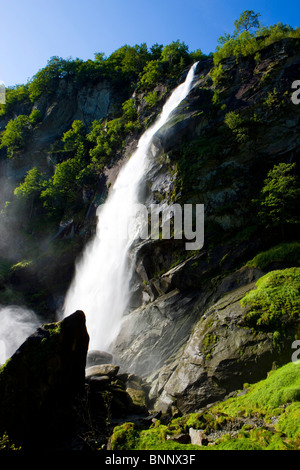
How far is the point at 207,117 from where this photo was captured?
77.3 feet

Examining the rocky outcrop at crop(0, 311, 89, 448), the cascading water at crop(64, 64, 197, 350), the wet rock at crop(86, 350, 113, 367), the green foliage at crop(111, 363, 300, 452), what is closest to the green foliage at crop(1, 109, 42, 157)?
the cascading water at crop(64, 64, 197, 350)

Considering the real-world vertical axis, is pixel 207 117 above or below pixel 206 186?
above

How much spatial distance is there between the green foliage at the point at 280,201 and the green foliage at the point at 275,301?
153 inches

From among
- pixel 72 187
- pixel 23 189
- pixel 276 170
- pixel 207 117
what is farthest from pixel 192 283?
pixel 23 189

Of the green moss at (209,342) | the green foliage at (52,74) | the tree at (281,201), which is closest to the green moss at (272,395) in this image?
the green moss at (209,342)

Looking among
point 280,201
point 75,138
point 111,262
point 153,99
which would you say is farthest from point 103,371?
point 75,138

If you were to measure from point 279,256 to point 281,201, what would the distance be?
351 centimetres

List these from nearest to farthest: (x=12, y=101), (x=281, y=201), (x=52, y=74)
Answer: (x=281, y=201), (x=52, y=74), (x=12, y=101)

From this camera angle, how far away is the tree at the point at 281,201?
599 inches

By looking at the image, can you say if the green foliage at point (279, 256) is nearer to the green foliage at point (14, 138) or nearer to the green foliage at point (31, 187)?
the green foliage at point (31, 187)

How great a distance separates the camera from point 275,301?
11.0 m

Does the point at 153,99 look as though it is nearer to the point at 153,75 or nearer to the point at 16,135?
the point at 153,75
